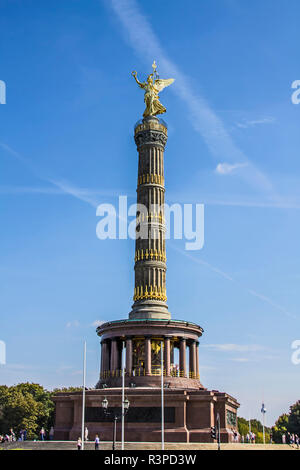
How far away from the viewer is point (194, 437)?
44.0 m

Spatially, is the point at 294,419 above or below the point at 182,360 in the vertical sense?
below

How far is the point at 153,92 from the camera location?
6153 cm

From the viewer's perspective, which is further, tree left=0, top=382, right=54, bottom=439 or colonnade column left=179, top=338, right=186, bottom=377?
tree left=0, top=382, right=54, bottom=439

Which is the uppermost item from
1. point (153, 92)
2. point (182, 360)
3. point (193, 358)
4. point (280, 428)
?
point (153, 92)

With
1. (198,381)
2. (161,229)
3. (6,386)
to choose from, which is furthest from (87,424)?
(6,386)

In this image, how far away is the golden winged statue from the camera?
200 ft

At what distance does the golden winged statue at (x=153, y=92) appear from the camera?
2405 inches

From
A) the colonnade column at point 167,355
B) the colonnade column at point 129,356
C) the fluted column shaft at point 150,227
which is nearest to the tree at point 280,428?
the colonnade column at point 167,355

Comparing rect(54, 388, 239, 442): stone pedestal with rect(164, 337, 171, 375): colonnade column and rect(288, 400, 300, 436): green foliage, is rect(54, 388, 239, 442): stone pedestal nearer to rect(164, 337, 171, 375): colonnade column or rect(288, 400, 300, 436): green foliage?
rect(164, 337, 171, 375): colonnade column

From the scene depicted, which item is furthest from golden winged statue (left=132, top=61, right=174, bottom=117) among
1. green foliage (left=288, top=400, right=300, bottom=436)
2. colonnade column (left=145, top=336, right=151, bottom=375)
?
green foliage (left=288, top=400, right=300, bottom=436)

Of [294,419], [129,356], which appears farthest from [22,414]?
[294,419]

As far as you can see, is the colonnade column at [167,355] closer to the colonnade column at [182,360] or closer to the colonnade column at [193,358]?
the colonnade column at [182,360]

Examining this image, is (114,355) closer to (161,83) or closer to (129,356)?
(129,356)
